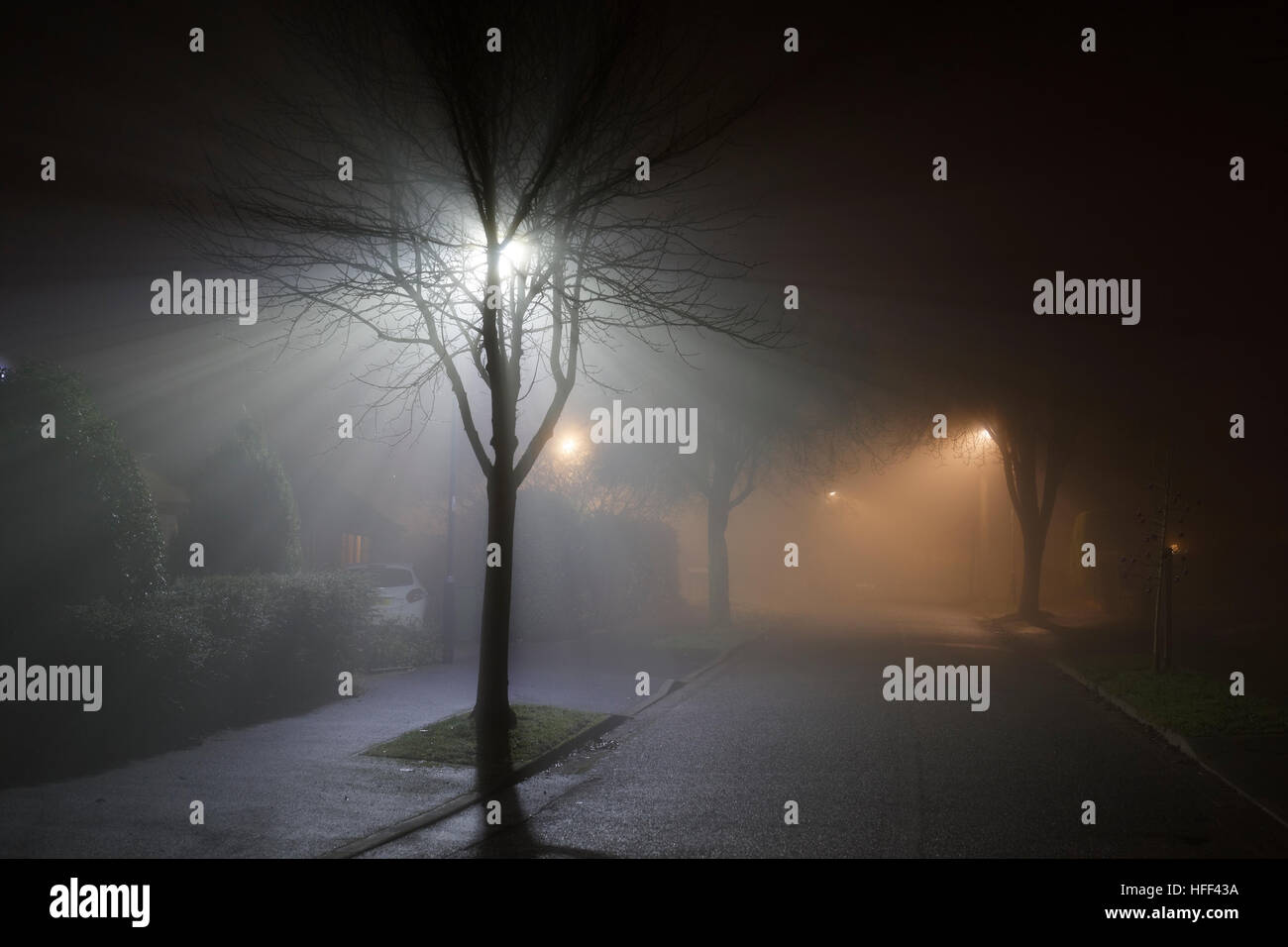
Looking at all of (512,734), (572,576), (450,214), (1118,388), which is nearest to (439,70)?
(450,214)

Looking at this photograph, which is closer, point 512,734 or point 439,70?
point 439,70

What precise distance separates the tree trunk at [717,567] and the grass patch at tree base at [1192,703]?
11024 mm

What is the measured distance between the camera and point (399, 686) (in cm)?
1451

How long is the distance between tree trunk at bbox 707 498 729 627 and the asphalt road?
11.4 m

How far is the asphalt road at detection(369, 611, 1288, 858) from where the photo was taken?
6973 mm

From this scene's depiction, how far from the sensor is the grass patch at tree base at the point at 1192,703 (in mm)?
11062

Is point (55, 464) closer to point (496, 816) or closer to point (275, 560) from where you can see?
point (496, 816)

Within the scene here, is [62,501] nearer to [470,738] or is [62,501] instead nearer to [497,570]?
[497,570]

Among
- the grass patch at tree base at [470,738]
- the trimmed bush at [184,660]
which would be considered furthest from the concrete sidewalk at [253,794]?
the trimmed bush at [184,660]

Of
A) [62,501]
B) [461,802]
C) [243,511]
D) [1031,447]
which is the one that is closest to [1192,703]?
[461,802]

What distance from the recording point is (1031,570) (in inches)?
1180

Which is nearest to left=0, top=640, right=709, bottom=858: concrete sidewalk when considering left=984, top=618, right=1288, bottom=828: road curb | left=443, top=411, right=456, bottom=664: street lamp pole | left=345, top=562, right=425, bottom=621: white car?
left=443, top=411, right=456, bottom=664: street lamp pole

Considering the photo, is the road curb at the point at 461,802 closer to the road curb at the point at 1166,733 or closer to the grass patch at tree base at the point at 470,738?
the grass patch at tree base at the point at 470,738

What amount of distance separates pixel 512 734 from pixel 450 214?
18.5ft
